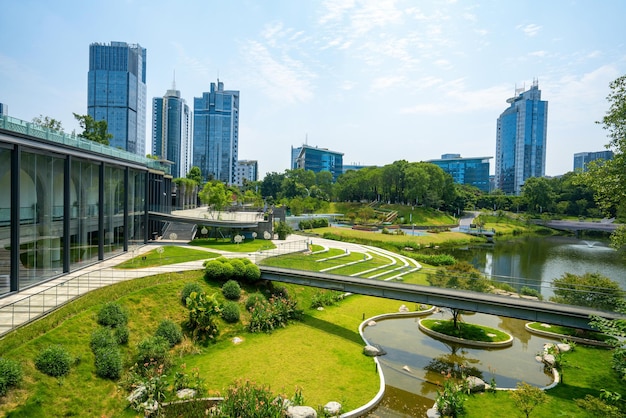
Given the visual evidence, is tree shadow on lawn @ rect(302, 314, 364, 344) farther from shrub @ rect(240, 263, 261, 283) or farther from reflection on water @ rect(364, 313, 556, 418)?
shrub @ rect(240, 263, 261, 283)

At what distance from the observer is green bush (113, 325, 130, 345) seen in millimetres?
15855

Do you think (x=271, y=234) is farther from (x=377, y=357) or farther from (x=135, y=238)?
(x=377, y=357)

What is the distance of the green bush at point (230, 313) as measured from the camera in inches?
797

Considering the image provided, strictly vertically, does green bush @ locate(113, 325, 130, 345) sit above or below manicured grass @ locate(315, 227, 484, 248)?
below

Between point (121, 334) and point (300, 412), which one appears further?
point (121, 334)

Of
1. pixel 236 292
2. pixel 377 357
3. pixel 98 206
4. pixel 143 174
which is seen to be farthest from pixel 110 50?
pixel 377 357

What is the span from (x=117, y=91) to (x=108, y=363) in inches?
5328

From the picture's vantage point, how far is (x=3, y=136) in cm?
1686

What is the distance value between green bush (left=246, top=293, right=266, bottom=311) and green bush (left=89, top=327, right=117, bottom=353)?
777 centimetres

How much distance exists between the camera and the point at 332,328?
2109 centimetres

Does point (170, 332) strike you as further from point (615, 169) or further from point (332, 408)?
point (615, 169)

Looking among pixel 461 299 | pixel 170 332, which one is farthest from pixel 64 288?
pixel 461 299

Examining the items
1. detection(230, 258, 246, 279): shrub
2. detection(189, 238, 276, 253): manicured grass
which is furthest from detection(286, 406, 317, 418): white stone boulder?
detection(189, 238, 276, 253): manicured grass

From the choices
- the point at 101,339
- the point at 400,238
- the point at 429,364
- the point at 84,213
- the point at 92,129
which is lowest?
the point at 429,364
